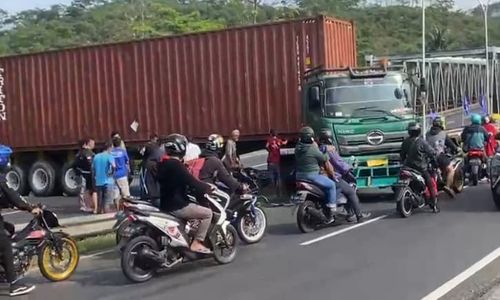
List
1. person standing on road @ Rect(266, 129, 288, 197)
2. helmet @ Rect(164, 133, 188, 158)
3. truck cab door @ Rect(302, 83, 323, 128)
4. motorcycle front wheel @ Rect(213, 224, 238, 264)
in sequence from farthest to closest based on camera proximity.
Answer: person standing on road @ Rect(266, 129, 288, 197) < truck cab door @ Rect(302, 83, 323, 128) < motorcycle front wheel @ Rect(213, 224, 238, 264) < helmet @ Rect(164, 133, 188, 158)

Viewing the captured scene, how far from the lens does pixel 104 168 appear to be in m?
15.7

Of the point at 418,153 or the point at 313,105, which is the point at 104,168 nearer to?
the point at 313,105

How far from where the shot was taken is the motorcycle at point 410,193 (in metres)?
12.7

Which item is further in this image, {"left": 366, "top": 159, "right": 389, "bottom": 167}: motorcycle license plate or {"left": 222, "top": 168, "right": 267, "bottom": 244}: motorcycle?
{"left": 366, "top": 159, "right": 389, "bottom": 167}: motorcycle license plate

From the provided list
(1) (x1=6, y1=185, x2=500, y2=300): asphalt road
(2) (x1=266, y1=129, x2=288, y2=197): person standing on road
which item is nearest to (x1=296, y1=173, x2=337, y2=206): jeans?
(1) (x1=6, y1=185, x2=500, y2=300): asphalt road

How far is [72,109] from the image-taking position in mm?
22453

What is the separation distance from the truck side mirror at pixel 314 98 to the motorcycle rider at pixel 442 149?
2288 millimetres

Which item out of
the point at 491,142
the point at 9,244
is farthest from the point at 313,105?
the point at 9,244

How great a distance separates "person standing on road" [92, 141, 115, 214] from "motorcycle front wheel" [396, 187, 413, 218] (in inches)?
232

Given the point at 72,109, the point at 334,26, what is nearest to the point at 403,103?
the point at 334,26

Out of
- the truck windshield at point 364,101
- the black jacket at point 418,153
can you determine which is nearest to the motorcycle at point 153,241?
the black jacket at point 418,153

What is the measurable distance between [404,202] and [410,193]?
0.72 ft

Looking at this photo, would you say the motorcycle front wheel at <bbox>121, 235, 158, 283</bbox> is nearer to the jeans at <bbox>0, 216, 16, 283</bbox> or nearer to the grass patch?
the jeans at <bbox>0, 216, 16, 283</bbox>

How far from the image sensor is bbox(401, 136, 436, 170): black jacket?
42.8 feet
